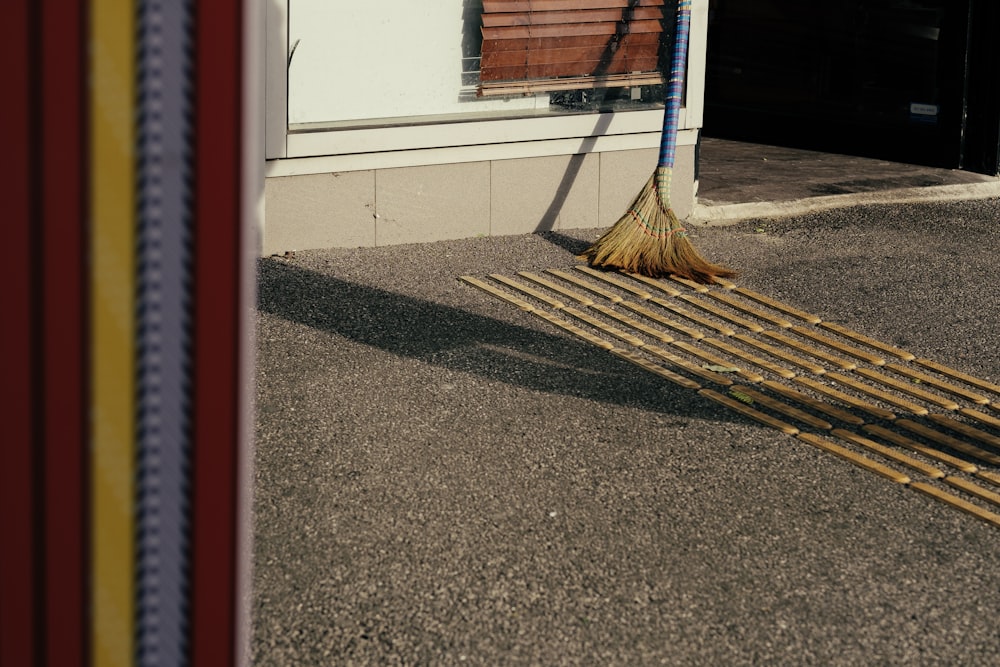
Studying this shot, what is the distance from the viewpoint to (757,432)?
17.3 feet

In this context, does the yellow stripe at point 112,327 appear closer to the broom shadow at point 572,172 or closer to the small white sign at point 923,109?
the broom shadow at point 572,172

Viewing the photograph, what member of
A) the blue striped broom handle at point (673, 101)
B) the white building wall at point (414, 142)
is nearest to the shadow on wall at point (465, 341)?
the white building wall at point (414, 142)

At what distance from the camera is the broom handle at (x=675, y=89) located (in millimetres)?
8016

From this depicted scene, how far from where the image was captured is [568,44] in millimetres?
8516

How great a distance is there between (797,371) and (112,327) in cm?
491

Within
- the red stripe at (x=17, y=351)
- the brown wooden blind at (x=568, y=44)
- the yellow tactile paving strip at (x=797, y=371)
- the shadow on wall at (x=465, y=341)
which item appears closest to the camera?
the red stripe at (x=17, y=351)

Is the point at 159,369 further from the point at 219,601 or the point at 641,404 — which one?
the point at 641,404

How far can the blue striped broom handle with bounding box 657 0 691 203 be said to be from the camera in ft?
26.1

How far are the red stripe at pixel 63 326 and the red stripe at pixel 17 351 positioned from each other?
0.02m

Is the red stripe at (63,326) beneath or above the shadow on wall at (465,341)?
above

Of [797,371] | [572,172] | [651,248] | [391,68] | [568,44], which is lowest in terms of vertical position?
[797,371]

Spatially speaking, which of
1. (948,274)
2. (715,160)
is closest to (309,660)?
(948,274)

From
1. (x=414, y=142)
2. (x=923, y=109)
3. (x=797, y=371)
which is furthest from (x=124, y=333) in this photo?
(x=923, y=109)

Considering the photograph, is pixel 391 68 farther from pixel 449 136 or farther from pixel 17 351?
pixel 17 351
